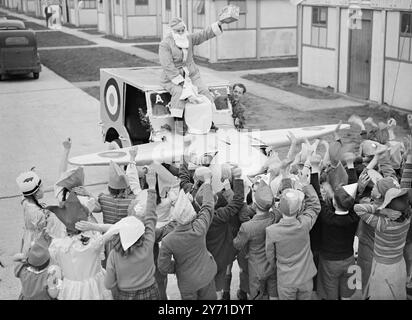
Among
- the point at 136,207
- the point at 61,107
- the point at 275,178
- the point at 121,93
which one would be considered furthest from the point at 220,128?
the point at 61,107

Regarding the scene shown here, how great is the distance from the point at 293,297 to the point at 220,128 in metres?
4.12

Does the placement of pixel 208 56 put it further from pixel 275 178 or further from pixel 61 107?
pixel 275 178

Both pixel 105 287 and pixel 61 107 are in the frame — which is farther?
pixel 61 107

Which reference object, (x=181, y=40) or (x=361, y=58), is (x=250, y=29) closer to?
(x=361, y=58)

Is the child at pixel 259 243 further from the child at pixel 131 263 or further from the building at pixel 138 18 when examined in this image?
the building at pixel 138 18

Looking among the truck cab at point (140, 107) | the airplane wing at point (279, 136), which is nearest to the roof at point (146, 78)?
the truck cab at point (140, 107)

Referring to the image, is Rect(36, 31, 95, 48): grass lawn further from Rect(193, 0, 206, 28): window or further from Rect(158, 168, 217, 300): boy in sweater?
Rect(158, 168, 217, 300): boy in sweater

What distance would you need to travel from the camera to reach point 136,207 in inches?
205

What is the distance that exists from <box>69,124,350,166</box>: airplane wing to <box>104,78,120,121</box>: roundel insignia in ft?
5.04

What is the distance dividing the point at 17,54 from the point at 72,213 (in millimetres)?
16974

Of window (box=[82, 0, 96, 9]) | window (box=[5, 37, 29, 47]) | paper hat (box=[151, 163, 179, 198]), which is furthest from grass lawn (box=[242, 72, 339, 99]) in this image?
window (box=[82, 0, 96, 9])

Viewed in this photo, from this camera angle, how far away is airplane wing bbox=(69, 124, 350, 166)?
26.7 ft

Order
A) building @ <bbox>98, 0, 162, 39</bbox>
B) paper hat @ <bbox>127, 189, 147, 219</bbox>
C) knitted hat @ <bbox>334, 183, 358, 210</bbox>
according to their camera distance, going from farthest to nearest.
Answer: building @ <bbox>98, 0, 162, 39</bbox>, knitted hat @ <bbox>334, 183, 358, 210</bbox>, paper hat @ <bbox>127, 189, 147, 219</bbox>

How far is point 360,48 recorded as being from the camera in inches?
649
